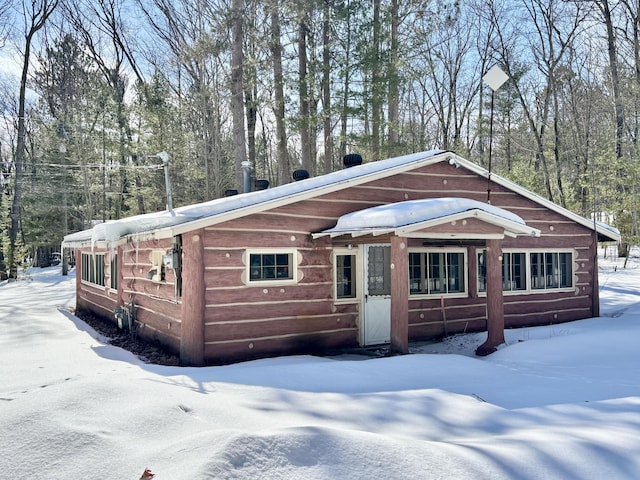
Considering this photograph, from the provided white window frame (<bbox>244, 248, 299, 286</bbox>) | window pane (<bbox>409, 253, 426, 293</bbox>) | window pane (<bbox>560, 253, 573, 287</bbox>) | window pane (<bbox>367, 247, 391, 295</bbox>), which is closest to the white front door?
window pane (<bbox>367, 247, 391, 295</bbox>)

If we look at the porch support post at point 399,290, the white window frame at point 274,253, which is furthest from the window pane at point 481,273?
the white window frame at point 274,253

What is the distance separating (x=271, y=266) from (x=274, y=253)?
23 cm

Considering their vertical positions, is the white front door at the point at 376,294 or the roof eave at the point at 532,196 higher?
the roof eave at the point at 532,196

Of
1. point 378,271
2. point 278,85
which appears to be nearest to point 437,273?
point 378,271

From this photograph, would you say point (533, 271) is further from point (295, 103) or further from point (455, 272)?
point (295, 103)

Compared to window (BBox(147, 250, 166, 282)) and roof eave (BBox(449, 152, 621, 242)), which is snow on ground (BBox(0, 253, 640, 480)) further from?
roof eave (BBox(449, 152, 621, 242))

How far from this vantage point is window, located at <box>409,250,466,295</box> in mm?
9703

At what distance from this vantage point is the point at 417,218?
24.5ft

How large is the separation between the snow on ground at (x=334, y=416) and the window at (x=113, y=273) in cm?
318

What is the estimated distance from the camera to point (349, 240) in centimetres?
840

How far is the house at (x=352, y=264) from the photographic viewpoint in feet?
24.8

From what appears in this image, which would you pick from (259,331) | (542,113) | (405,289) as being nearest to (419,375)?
(405,289)

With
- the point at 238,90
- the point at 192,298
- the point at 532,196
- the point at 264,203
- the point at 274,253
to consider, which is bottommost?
the point at 192,298

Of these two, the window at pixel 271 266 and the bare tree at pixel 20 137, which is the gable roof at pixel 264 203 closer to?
the window at pixel 271 266
